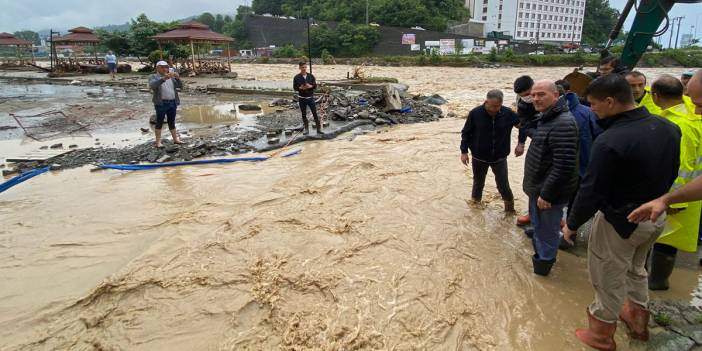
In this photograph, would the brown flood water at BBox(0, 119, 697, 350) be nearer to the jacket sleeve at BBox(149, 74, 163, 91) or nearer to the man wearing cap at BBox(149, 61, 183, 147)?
the man wearing cap at BBox(149, 61, 183, 147)

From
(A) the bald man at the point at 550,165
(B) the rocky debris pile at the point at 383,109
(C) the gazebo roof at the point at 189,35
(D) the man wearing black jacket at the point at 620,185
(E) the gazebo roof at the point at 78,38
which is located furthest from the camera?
(E) the gazebo roof at the point at 78,38

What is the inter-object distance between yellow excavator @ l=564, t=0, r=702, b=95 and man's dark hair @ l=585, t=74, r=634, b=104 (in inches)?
135

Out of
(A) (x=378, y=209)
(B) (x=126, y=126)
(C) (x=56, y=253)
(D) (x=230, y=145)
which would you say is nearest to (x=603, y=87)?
(A) (x=378, y=209)

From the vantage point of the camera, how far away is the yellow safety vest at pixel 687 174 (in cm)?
299

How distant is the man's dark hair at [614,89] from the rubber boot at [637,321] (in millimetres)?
1517

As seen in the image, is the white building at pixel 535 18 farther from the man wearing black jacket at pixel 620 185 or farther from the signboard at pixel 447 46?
the man wearing black jacket at pixel 620 185

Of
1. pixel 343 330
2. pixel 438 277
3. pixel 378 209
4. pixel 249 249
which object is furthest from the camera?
pixel 378 209

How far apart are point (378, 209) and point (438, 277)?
69.5 inches

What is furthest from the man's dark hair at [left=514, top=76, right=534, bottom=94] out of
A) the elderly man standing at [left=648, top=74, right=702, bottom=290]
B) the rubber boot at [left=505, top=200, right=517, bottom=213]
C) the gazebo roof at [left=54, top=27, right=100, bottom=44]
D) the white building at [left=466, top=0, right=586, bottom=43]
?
the white building at [left=466, top=0, right=586, bottom=43]

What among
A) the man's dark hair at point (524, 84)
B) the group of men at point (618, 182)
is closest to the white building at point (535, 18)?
the man's dark hair at point (524, 84)

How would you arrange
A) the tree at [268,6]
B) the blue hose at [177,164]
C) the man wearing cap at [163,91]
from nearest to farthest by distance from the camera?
the blue hose at [177,164] → the man wearing cap at [163,91] → the tree at [268,6]

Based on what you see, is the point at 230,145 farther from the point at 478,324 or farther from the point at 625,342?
the point at 625,342

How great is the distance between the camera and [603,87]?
2.27m

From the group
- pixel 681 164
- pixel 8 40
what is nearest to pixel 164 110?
pixel 681 164
